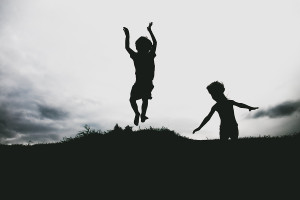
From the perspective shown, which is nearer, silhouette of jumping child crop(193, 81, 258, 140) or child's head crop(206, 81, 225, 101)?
silhouette of jumping child crop(193, 81, 258, 140)

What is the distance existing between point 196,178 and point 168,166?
78 cm

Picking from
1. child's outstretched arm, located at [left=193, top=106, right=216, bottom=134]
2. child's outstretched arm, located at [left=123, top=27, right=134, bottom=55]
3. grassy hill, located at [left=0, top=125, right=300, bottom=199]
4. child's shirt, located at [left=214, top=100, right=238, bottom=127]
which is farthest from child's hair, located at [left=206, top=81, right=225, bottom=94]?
child's outstretched arm, located at [left=123, top=27, right=134, bottom=55]

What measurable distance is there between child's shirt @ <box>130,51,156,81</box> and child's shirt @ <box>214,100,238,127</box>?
2493 millimetres

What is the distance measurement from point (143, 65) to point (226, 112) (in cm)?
299

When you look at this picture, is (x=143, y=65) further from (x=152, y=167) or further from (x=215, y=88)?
(x=152, y=167)

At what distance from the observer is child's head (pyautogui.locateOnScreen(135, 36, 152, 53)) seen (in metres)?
8.49

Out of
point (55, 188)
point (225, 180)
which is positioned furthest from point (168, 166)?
point (55, 188)

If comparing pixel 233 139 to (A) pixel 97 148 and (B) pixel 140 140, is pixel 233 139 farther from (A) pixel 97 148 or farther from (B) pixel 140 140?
(A) pixel 97 148

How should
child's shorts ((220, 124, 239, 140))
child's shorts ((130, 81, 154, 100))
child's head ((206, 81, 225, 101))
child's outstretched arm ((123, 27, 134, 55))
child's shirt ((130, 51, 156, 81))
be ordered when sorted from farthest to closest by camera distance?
1. child's shorts ((130, 81, 154, 100))
2. child's shirt ((130, 51, 156, 81))
3. child's outstretched arm ((123, 27, 134, 55))
4. child's head ((206, 81, 225, 101))
5. child's shorts ((220, 124, 239, 140))

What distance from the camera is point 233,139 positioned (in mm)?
7535

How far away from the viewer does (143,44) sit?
850cm

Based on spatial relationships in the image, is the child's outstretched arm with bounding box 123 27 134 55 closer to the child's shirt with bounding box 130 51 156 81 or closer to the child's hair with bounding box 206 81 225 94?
the child's shirt with bounding box 130 51 156 81

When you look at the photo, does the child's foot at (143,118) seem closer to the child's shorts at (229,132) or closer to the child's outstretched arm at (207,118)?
the child's outstretched arm at (207,118)

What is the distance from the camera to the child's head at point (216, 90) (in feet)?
25.0
